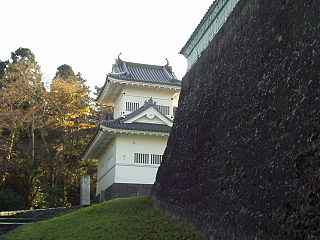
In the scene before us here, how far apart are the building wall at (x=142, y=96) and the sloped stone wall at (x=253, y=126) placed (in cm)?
1254

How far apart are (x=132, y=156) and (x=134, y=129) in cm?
148

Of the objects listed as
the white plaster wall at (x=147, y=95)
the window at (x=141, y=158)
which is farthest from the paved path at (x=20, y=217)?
the white plaster wall at (x=147, y=95)

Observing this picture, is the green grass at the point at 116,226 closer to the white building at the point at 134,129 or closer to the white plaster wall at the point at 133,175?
the white plaster wall at the point at 133,175

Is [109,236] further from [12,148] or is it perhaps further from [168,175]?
[12,148]

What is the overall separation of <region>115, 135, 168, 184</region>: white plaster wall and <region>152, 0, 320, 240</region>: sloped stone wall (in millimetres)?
9847

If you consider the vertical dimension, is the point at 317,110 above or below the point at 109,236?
above

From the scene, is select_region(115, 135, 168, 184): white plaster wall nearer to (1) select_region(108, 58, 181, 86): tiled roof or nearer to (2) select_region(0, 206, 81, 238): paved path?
(1) select_region(108, 58, 181, 86): tiled roof

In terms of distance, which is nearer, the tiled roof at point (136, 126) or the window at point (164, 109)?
the tiled roof at point (136, 126)

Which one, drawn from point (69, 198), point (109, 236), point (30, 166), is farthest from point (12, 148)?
point (109, 236)

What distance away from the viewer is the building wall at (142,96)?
77.6 ft

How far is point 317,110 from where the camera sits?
16.9 feet

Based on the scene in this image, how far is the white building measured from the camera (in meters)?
21.0

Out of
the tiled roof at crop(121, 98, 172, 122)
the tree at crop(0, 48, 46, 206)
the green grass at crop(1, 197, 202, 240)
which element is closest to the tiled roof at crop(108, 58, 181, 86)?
the tiled roof at crop(121, 98, 172, 122)

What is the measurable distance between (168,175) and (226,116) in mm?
4186
